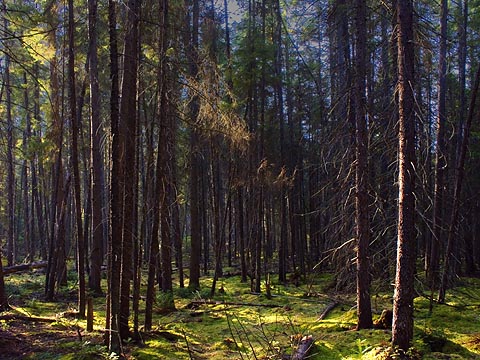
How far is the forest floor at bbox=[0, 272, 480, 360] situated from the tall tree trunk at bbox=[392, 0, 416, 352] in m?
0.53

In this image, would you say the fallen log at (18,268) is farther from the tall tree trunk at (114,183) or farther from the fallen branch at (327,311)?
the fallen branch at (327,311)

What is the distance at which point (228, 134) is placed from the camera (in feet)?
29.1

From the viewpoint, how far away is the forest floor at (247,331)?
23.1 feet

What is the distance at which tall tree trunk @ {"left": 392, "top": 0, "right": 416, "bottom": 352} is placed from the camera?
6469 mm

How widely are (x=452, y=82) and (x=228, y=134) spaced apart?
1843 cm

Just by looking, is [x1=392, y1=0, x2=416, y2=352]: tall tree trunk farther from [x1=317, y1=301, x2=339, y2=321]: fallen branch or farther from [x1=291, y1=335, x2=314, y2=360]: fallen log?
Answer: [x1=317, y1=301, x2=339, y2=321]: fallen branch

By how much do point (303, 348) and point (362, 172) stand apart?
357 centimetres

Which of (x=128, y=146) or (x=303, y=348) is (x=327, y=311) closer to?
(x=303, y=348)

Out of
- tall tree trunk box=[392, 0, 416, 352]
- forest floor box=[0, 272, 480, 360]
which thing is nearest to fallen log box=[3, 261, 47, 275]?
forest floor box=[0, 272, 480, 360]

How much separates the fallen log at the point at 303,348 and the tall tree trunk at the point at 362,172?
1902 mm

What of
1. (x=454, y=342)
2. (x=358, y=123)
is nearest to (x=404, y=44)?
(x=358, y=123)

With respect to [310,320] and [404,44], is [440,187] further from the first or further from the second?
[404,44]

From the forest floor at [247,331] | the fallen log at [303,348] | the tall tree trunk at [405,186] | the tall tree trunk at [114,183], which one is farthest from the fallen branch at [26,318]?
the tall tree trunk at [405,186]

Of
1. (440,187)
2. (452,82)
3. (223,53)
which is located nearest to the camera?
(440,187)
